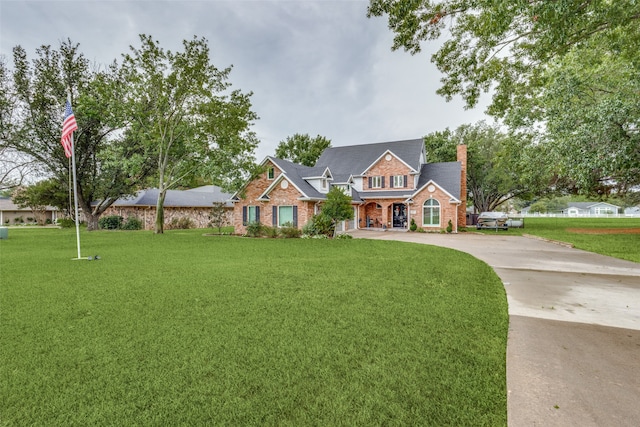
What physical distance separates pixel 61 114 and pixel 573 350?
1239 inches

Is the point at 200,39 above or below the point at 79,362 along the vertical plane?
above

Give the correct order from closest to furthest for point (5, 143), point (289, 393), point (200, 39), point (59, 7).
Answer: point (289, 393), point (59, 7), point (200, 39), point (5, 143)

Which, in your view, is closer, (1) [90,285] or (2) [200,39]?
(1) [90,285]

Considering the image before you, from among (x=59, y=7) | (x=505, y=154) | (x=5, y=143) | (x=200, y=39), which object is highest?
(x=200, y=39)

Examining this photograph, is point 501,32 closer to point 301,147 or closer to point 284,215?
point 284,215

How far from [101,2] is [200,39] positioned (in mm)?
8211

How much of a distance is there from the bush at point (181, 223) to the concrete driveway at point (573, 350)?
28.6m

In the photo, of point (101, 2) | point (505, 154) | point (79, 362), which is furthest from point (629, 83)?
point (101, 2)

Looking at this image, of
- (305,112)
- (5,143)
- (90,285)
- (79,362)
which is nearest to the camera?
(79,362)

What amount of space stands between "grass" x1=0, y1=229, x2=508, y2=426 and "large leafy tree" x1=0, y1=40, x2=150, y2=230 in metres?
18.1

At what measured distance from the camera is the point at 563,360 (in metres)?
3.35

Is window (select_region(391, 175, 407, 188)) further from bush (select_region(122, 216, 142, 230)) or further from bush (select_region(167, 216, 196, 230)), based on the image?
bush (select_region(122, 216, 142, 230))

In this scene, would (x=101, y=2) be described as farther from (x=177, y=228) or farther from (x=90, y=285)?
(x=177, y=228)

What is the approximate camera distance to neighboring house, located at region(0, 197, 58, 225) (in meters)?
40.9
